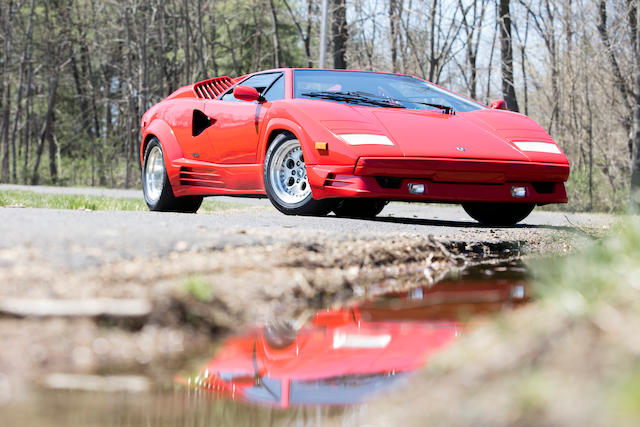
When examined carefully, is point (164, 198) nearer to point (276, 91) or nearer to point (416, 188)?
point (276, 91)

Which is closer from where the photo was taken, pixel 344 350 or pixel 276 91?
pixel 344 350

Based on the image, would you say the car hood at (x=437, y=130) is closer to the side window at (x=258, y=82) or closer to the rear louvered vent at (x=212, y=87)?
the side window at (x=258, y=82)

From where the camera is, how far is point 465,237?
17.2ft

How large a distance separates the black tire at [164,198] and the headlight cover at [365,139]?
249 centimetres

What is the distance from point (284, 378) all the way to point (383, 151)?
3771 millimetres

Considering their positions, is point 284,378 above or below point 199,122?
below

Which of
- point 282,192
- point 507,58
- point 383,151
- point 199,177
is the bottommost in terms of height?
point 282,192

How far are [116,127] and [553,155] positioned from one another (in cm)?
2790

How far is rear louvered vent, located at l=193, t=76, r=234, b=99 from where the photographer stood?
25.5ft

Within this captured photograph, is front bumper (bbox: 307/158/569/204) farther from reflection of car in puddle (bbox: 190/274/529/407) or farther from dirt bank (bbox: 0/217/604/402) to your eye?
reflection of car in puddle (bbox: 190/274/529/407)

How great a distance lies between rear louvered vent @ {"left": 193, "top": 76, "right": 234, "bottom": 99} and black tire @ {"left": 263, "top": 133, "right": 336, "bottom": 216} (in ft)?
4.77

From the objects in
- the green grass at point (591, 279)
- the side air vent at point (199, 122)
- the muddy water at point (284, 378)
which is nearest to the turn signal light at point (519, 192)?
the side air vent at point (199, 122)

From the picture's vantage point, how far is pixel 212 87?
7.89 m

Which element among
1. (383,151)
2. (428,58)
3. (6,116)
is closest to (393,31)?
(428,58)
